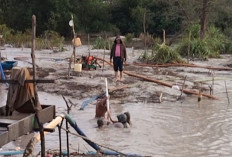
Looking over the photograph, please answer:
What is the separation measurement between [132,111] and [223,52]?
19126 millimetres

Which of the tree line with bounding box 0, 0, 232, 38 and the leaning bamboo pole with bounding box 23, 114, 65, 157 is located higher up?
the tree line with bounding box 0, 0, 232, 38

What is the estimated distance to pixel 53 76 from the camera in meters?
16.1

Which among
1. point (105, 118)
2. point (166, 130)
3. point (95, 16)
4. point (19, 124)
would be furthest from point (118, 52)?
point (95, 16)

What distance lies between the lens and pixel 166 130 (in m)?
9.43

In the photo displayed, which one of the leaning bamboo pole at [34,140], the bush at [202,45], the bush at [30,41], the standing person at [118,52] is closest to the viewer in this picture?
the leaning bamboo pole at [34,140]

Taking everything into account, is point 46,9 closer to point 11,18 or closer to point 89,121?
point 11,18

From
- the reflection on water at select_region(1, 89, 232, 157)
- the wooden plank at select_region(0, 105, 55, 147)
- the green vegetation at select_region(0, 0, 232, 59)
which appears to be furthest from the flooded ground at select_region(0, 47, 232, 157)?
the green vegetation at select_region(0, 0, 232, 59)

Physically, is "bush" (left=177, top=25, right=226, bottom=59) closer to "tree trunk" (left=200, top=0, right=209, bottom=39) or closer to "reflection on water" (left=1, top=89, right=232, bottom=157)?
"tree trunk" (left=200, top=0, right=209, bottom=39)

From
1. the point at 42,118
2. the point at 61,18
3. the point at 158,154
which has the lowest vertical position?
the point at 158,154

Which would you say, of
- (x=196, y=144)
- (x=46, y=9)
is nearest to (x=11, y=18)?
(x=46, y=9)

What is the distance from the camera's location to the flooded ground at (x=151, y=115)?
8.12 meters

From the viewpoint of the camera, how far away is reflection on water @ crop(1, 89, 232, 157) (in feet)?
26.3

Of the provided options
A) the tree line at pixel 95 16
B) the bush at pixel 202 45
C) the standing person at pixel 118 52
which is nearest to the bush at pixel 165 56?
the bush at pixel 202 45

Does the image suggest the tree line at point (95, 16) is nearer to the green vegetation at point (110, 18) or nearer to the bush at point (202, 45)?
the green vegetation at point (110, 18)
